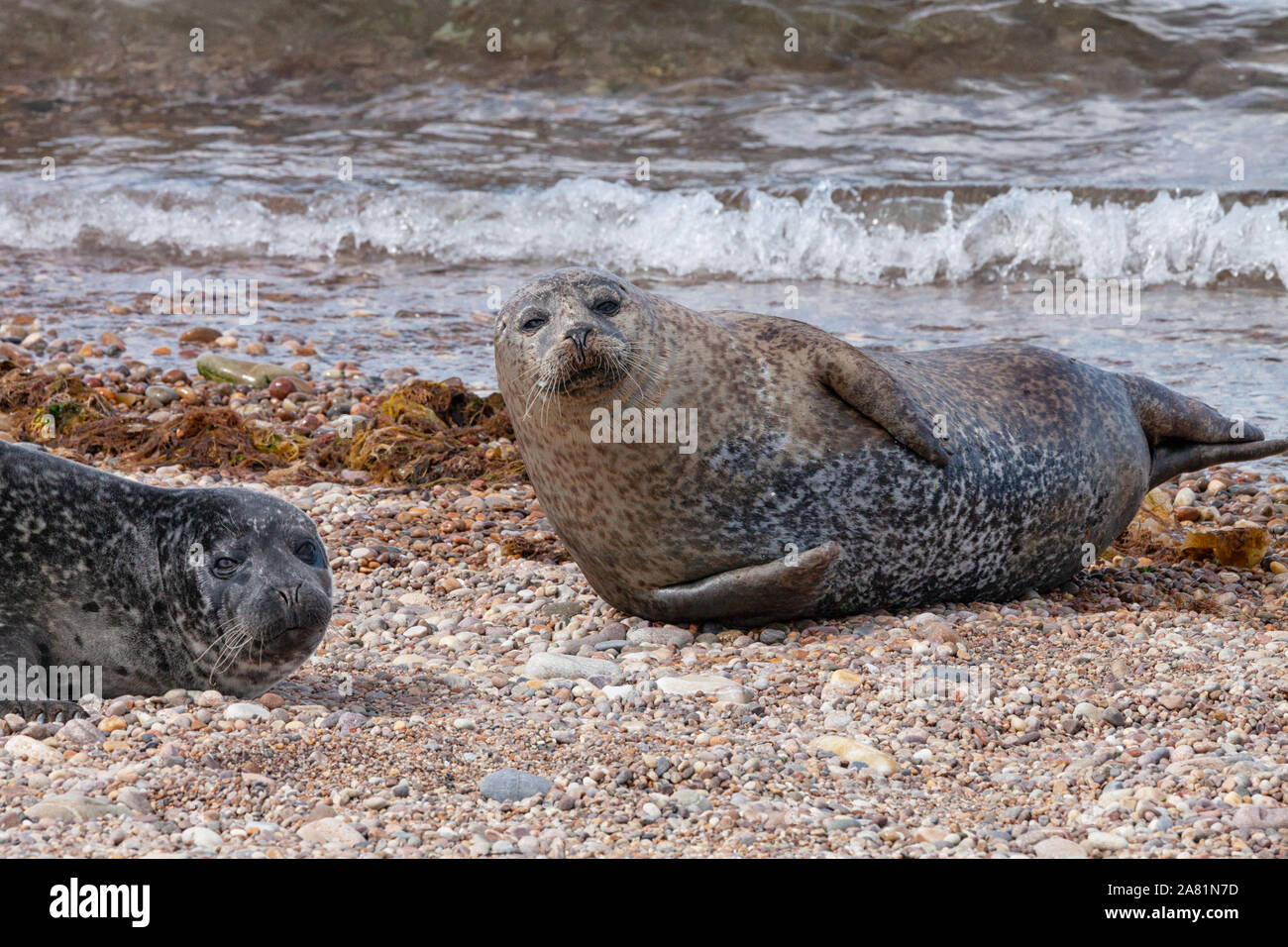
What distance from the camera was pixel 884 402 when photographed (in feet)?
15.5

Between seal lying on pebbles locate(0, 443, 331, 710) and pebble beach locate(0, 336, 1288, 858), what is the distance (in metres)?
0.15

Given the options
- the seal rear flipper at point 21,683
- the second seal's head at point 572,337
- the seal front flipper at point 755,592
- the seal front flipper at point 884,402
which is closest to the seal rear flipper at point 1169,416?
the seal front flipper at point 884,402

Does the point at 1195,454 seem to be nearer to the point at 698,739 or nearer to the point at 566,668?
the point at 566,668

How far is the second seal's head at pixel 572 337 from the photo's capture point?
440 cm

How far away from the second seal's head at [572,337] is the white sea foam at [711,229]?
6796mm

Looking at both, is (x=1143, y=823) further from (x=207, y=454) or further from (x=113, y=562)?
(x=207, y=454)

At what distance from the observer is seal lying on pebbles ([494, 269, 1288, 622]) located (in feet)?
15.1

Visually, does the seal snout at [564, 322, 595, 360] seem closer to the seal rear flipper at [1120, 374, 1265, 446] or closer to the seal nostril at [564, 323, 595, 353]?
the seal nostril at [564, 323, 595, 353]

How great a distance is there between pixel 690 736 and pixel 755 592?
3.16 ft

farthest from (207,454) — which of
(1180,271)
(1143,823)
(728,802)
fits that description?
(1180,271)

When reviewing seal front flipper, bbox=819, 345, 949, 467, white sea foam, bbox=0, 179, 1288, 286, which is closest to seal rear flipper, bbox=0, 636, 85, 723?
seal front flipper, bbox=819, 345, 949, 467

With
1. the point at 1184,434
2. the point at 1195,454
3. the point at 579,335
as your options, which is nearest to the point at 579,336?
the point at 579,335

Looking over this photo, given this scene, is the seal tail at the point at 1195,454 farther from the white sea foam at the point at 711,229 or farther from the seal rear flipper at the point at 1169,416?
the white sea foam at the point at 711,229

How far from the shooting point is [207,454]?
22.0ft
